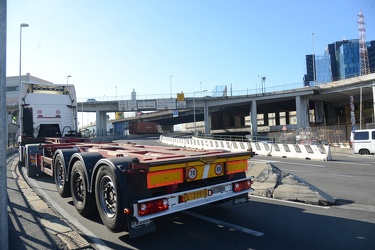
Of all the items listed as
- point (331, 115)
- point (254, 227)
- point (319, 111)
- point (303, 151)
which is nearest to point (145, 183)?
point (254, 227)

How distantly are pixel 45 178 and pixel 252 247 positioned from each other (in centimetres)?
903

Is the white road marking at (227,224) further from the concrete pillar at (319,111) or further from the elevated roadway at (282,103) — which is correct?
the concrete pillar at (319,111)

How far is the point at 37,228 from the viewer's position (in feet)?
17.3

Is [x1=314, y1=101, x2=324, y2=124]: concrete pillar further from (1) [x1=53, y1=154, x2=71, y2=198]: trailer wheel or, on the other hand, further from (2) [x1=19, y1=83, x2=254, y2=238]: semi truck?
(1) [x1=53, y1=154, x2=71, y2=198]: trailer wheel

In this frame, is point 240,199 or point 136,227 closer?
point 136,227

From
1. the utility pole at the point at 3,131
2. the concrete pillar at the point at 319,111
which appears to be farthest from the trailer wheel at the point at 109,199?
the concrete pillar at the point at 319,111

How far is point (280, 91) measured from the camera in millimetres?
53312

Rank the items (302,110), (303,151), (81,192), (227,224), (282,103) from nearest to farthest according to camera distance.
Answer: (227,224), (81,192), (303,151), (302,110), (282,103)

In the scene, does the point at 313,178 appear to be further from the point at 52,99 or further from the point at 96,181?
the point at 52,99

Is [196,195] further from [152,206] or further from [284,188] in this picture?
[284,188]

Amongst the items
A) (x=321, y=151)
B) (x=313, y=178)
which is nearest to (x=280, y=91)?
(x=321, y=151)

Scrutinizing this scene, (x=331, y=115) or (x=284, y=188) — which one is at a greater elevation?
(x=331, y=115)

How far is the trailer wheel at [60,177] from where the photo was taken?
7.11m

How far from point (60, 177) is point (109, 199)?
3312 mm
